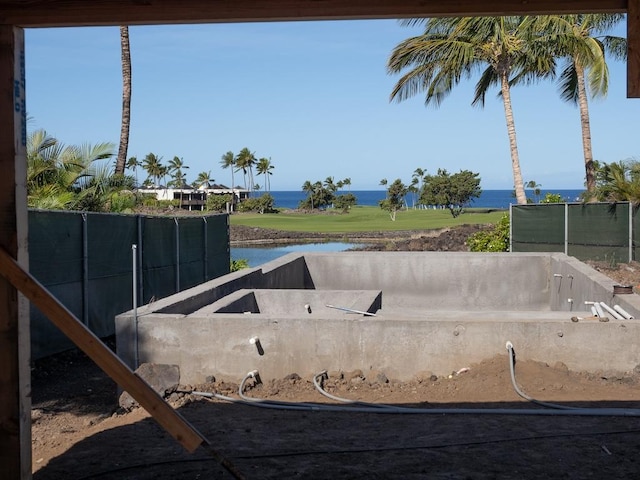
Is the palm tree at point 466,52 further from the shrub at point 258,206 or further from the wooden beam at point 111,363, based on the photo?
the shrub at point 258,206

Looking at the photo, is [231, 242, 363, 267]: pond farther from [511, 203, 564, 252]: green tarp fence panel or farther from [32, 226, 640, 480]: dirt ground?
[32, 226, 640, 480]: dirt ground

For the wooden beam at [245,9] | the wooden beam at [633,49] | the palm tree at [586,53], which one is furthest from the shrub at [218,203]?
the wooden beam at [633,49]

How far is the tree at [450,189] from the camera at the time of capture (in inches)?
4321

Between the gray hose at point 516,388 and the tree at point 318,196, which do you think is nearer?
the gray hose at point 516,388

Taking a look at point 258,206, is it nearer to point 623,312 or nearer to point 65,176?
point 65,176

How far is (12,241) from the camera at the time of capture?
4691mm

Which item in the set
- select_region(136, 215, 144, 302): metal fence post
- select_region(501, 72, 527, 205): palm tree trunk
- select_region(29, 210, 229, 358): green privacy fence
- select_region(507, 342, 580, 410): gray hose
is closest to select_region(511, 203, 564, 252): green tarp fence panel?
select_region(501, 72, 527, 205): palm tree trunk

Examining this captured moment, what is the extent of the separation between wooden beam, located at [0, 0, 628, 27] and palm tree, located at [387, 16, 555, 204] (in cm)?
2428

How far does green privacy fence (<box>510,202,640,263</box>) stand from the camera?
2284 centimetres

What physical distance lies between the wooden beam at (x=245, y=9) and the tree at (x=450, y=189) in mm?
103878

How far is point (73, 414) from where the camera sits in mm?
9078

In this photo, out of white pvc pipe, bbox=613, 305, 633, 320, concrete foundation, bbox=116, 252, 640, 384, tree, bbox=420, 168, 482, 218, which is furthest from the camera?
tree, bbox=420, 168, 482, 218

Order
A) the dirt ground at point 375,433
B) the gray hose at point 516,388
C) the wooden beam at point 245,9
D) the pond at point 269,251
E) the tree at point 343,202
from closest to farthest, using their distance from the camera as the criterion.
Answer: the wooden beam at point 245,9 < the dirt ground at point 375,433 < the gray hose at point 516,388 < the pond at point 269,251 < the tree at point 343,202

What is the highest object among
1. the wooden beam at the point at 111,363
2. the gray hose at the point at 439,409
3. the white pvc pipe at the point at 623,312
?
the wooden beam at the point at 111,363
